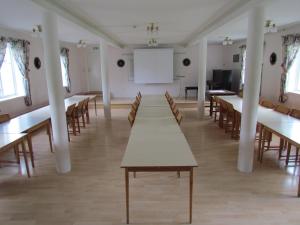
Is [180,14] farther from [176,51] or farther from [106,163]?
[176,51]

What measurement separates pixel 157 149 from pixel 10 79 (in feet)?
18.0

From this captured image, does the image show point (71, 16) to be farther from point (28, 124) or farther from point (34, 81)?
point (34, 81)

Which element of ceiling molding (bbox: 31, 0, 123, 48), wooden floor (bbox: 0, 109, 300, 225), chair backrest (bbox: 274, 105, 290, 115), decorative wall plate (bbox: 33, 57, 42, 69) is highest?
ceiling molding (bbox: 31, 0, 123, 48)

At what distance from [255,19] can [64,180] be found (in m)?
3.74

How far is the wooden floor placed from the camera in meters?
2.61

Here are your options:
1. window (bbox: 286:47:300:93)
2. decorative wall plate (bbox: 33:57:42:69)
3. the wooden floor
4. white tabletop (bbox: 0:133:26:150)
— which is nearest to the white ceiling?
window (bbox: 286:47:300:93)

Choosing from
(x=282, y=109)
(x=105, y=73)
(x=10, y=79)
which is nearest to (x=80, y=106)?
(x=105, y=73)

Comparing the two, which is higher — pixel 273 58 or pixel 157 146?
pixel 273 58

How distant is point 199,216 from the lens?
2.62 metres

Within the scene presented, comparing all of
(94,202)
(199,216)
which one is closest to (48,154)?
(94,202)

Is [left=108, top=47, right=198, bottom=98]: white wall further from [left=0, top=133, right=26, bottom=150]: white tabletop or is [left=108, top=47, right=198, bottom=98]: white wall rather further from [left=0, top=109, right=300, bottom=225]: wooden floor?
[left=0, top=133, right=26, bottom=150]: white tabletop

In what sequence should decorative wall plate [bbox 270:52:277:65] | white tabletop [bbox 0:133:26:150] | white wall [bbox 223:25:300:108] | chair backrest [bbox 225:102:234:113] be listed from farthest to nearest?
decorative wall plate [bbox 270:52:277:65]
white wall [bbox 223:25:300:108]
chair backrest [bbox 225:102:234:113]
white tabletop [bbox 0:133:26:150]

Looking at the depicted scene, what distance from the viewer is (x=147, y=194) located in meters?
3.08

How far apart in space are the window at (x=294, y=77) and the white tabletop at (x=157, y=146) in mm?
4329
